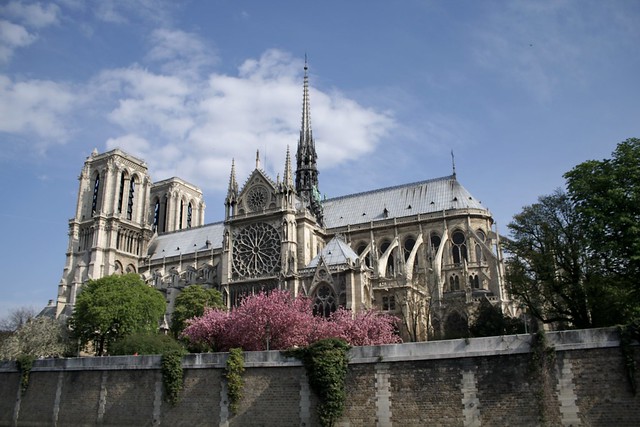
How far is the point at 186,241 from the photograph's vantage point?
79125 mm

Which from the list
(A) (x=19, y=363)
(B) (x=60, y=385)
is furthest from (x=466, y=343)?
(A) (x=19, y=363)

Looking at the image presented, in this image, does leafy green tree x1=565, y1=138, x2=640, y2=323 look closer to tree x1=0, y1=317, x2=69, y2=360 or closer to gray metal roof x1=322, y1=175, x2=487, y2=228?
gray metal roof x1=322, y1=175, x2=487, y2=228

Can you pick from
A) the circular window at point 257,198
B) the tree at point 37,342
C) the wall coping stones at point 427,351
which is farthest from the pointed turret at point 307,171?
the wall coping stones at point 427,351

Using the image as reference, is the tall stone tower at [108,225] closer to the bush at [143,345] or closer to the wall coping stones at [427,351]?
the bush at [143,345]

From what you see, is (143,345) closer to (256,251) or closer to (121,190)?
(256,251)

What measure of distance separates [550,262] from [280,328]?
1691 centimetres

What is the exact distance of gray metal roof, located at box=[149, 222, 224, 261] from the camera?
76.8 metres

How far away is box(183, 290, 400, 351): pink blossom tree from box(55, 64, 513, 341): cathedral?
3141mm

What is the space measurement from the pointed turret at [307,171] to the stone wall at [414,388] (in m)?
37.2

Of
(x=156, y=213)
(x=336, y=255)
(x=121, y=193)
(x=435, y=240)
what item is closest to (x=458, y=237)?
(x=435, y=240)

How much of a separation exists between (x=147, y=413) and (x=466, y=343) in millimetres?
16482

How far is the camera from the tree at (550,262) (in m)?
31.2

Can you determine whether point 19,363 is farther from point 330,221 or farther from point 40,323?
point 330,221

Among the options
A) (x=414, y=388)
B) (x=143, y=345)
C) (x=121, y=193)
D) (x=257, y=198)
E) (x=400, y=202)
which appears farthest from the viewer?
(x=121, y=193)
